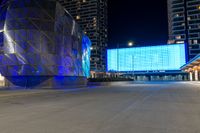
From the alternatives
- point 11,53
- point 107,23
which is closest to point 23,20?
point 11,53

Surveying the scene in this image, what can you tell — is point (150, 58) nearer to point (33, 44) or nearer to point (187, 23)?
point (187, 23)

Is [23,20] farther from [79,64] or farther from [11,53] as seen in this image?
[79,64]

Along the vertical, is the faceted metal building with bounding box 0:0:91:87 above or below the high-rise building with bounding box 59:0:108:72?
below

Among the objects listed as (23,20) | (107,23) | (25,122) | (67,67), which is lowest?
(25,122)

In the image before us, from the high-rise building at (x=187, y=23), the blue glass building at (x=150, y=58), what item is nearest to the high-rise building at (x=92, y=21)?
the blue glass building at (x=150, y=58)

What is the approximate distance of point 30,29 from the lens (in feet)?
99.1

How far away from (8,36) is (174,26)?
4340 inches

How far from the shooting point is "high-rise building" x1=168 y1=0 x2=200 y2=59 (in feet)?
372

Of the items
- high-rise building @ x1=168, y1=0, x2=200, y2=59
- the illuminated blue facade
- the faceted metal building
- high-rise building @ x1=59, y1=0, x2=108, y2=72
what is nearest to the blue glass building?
the illuminated blue facade

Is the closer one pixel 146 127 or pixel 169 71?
pixel 146 127

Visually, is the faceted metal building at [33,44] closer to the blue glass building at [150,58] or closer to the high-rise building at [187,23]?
the blue glass building at [150,58]

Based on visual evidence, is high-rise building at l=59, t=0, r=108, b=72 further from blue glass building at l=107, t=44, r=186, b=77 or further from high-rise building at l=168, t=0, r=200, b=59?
high-rise building at l=168, t=0, r=200, b=59

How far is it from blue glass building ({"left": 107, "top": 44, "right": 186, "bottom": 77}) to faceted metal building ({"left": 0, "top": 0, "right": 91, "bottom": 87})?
74.1 meters

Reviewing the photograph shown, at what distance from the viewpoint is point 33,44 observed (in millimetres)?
29938
